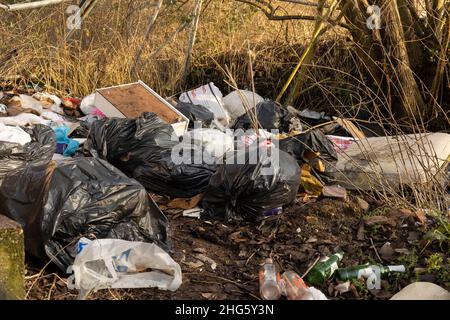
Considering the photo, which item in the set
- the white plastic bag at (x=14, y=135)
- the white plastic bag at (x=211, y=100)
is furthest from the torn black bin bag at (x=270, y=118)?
the white plastic bag at (x=14, y=135)

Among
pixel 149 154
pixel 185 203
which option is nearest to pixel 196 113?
pixel 149 154

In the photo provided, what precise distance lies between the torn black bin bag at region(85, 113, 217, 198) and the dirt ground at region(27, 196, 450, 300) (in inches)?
Result: 11.1

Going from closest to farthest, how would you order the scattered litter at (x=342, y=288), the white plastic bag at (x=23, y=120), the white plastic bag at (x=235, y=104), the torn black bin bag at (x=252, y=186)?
the scattered litter at (x=342, y=288), the torn black bin bag at (x=252, y=186), the white plastic bag at (x=23, y=120), the white plastic bag at (x=235, y=104)

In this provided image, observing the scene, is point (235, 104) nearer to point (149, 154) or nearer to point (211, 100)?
point (211, 100)

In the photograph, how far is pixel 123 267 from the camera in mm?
3383

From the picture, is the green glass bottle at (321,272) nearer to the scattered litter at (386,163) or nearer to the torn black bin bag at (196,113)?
the scattered litter at (386,163)

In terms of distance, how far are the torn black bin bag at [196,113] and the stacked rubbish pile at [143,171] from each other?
0.01 metres

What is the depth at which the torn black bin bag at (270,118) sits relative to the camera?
6.14 m

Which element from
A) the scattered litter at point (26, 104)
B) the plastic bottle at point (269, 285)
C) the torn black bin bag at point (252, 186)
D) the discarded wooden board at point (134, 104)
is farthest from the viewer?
the scattered litter at point (26, 104)

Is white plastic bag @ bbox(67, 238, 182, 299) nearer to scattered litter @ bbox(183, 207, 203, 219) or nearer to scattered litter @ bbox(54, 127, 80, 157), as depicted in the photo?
scattered litter @ bbox(183, 207, 203, 219)

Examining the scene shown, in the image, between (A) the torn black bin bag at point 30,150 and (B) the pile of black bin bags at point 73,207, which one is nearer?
(B) the pile of black bin bags at point 73,207

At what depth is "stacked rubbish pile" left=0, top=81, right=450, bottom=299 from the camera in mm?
3430

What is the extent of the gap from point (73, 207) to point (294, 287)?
1.24 metres
